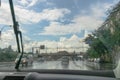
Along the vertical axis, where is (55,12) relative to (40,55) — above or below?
above

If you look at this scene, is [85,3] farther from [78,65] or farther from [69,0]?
[78,65]

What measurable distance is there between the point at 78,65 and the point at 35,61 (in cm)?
53

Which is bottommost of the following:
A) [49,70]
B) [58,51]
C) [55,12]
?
[49,70]

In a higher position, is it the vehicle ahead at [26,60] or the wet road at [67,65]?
the vehicle ahead at [26,60]

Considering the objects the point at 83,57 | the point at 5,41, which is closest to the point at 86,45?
the point at 83,57

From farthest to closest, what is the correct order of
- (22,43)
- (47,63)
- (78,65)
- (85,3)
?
1. (47,63)
2. (78,65)
3. (22,43)
4. (85,3)

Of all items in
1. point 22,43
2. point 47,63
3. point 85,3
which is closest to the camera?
point 85,3

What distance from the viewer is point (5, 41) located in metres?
3.46

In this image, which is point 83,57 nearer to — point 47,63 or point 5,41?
point 47,63

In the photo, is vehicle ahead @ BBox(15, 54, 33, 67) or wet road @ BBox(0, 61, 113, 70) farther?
vehicle ahead @ BBox(15, 54, 33, 67)

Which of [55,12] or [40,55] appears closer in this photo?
[55,12]

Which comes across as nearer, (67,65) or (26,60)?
(26,60)

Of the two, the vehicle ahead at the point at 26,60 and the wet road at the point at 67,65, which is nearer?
the wet road at the point at 67,65

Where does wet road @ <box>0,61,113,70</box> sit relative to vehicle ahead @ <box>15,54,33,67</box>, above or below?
below
